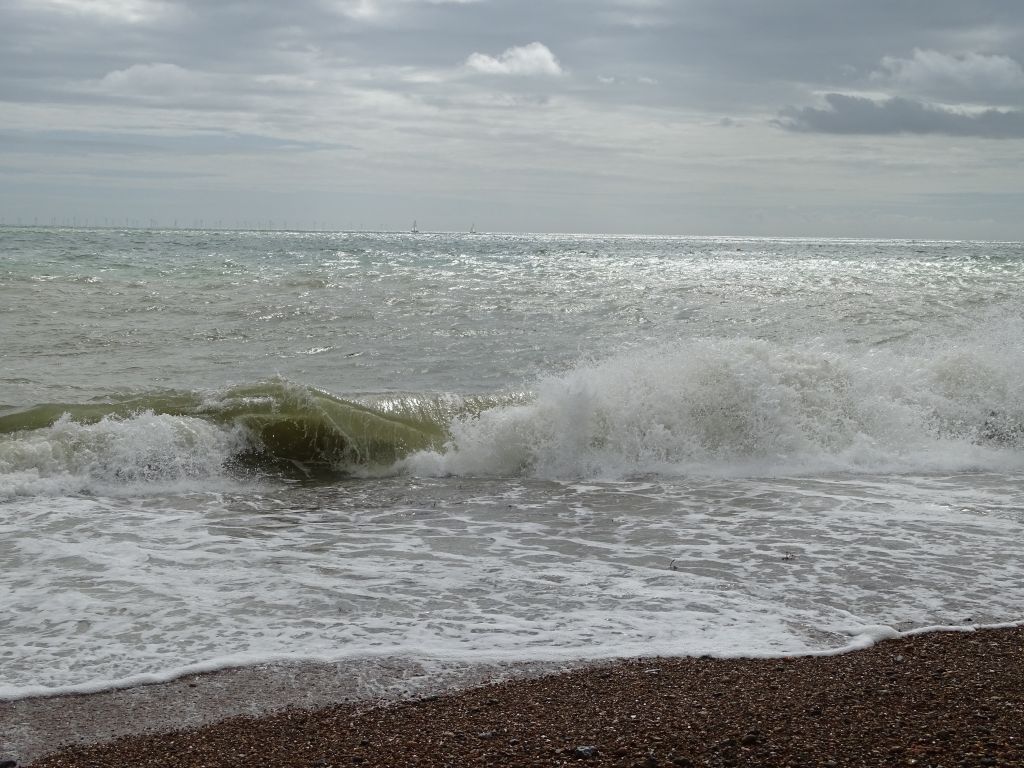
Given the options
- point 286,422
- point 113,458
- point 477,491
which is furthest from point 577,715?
point 286,422

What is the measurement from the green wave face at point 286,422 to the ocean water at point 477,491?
1.5 inches

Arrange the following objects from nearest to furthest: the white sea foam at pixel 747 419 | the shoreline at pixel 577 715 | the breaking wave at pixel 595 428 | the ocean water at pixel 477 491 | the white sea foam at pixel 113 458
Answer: the shoreline at pixel 577 715, the ocean water at pixel 477 491, the white sea foam at pixel 113 458, the breaking wave at pixel 595 428, the white sea foam at pixel 747 419

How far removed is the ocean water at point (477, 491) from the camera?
16.6 feet

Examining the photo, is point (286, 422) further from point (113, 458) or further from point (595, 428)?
point (595, 428)

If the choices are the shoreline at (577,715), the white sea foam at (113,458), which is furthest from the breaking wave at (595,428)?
the shoreline at (577,715)

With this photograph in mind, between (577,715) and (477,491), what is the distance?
488cm

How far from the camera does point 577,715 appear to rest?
3869mm

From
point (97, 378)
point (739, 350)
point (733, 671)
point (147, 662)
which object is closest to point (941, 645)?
point (733, 671)

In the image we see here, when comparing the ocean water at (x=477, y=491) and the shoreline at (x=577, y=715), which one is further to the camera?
the ocean water at (x=477, y=491)

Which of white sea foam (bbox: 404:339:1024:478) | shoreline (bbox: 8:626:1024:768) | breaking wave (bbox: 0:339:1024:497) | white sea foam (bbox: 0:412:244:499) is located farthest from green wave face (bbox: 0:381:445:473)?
shoreline (bbox: 8:626:1024:768)

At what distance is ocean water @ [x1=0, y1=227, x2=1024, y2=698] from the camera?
16.6 feet

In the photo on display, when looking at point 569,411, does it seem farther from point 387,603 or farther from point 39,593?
point 39,593

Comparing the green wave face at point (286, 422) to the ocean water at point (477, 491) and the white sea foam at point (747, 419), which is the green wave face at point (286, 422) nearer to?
the ocean water at point (477, 491)

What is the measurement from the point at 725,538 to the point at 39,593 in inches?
174
